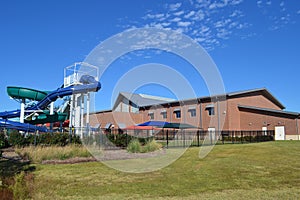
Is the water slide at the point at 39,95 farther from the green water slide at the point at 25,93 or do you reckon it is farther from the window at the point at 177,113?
the window at the point at 177,113

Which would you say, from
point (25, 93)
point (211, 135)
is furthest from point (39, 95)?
point (211, 135)

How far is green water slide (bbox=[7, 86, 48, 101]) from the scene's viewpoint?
28966 millimetres

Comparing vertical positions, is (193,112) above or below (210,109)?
below

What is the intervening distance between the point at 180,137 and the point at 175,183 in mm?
20534

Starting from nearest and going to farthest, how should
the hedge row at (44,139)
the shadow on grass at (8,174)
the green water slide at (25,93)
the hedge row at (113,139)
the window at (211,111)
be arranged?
the shadow on grass at (8,174), the hedge row at (44,139), the hedge row at (113,139), the green water slide at (25,93), the window at (211,111)

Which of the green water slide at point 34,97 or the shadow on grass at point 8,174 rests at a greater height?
the green water slide at point 34,97

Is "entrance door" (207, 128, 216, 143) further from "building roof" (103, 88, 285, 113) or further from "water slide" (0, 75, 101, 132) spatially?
"water slide" (0, 75, 101, 132)

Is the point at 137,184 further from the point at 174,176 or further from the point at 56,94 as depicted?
the point at 56,94

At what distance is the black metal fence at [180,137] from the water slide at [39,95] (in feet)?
15.2


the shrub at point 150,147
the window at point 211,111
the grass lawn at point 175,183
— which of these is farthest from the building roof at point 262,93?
the grass lawn at point 175,183

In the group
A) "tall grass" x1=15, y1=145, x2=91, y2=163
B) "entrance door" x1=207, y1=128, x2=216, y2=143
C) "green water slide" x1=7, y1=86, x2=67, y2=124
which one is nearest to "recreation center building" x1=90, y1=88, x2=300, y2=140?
"entrance door" x1=207, y1=128, x2=216, y2=143

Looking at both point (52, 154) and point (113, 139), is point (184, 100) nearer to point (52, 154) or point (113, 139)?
point (113, 139)

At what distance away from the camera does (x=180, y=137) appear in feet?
93.9

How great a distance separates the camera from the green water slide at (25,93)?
2897 centimetres
